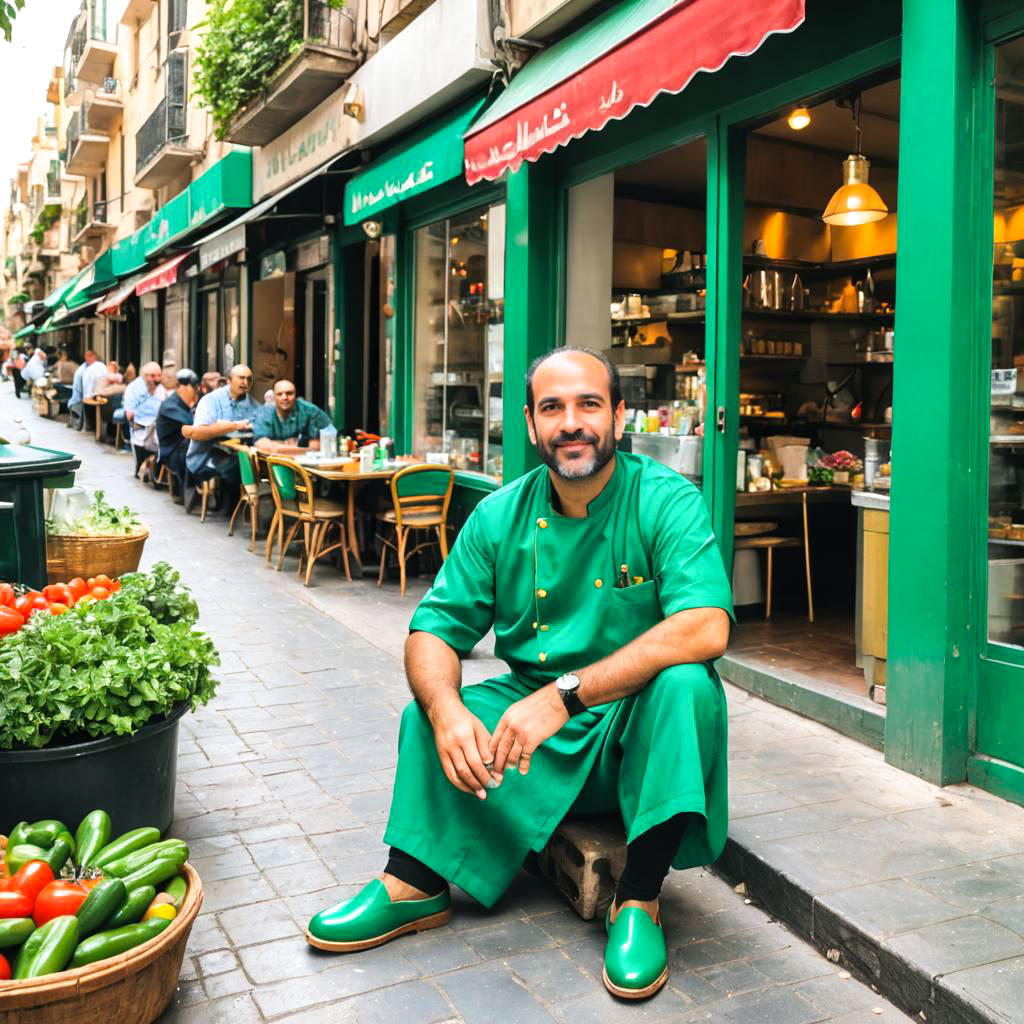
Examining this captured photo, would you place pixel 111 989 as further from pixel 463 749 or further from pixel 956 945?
pixel 956 945

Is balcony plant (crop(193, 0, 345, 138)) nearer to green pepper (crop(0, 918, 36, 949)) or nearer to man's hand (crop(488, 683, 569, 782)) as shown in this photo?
Result: man's hand (crop(488, 683, 569, 782))

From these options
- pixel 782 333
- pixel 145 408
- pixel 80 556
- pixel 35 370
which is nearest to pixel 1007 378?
pixel 80 556

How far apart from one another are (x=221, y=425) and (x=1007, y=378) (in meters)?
8.70

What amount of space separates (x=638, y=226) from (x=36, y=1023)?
9580 mm

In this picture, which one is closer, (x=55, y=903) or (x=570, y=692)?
(x=55, y=903)

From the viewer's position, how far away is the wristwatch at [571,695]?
3061mm

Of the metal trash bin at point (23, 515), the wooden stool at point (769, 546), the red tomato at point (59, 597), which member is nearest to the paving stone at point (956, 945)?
the red tomato at point (59, 597)

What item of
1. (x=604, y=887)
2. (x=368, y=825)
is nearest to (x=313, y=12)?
(x=368, y=825)

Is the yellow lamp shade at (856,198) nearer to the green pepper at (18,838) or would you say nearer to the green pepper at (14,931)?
the green pepper at (18,838)

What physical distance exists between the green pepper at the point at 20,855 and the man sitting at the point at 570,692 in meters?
0.79

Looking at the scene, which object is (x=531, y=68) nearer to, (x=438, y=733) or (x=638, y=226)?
(x=638, y=226)

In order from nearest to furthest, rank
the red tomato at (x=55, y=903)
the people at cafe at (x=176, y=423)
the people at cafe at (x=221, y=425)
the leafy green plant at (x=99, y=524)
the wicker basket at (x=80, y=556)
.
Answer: the red tomato at (x=55, y=903)
the wicker basket at (x=80, y=556)
the leafy green plant at (x=99, y=524)
the people at cafe at (x=221, y=425)
the people at cafe at (x=176, y=423)

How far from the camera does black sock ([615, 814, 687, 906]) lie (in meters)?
2.92

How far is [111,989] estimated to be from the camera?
8.20 feet
